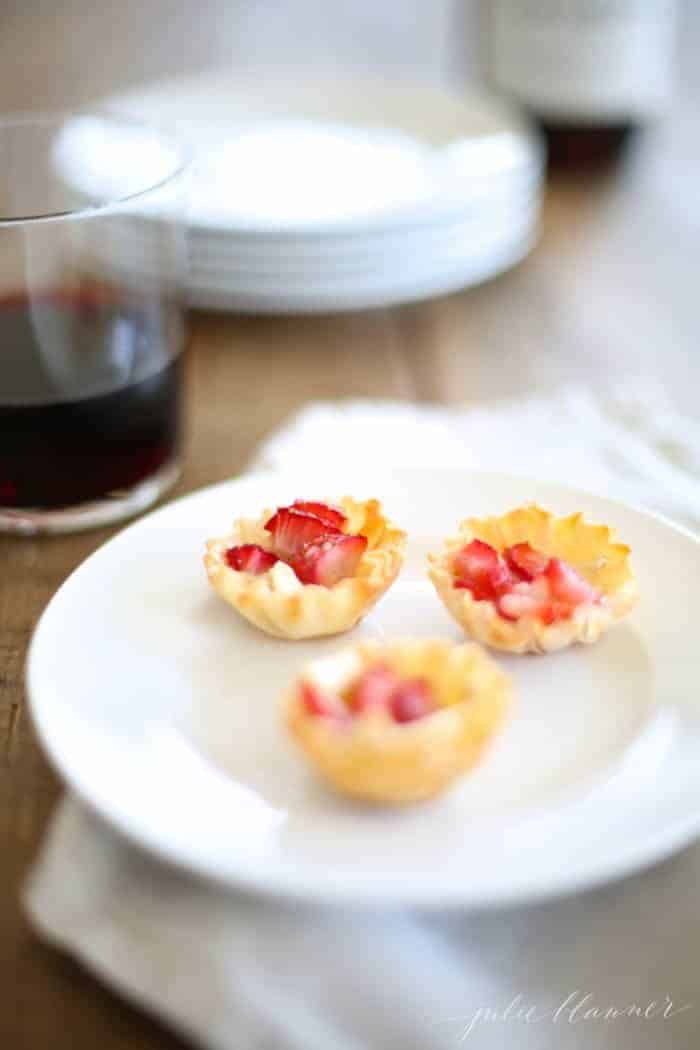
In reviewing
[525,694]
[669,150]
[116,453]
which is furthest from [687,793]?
[669,150]

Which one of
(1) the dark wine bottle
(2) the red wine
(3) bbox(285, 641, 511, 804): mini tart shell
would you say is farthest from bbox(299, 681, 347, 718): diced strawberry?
(1) the dark wine bottle

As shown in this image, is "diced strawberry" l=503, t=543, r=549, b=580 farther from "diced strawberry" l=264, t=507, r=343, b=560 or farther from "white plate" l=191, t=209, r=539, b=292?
"white plate" l=191, t=209, r=539, b=292

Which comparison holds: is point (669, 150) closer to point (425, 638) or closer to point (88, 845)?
point (425, 638)

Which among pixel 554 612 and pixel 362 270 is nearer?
pixel 554 612

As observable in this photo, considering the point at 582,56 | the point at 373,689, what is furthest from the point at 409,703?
the point at 582,56

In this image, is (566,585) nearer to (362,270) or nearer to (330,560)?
(330,560)

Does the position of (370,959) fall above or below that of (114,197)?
below
